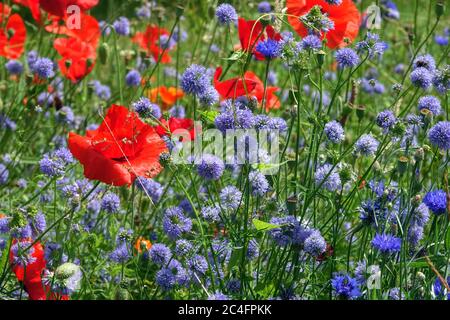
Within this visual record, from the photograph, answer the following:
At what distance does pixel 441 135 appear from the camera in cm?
152

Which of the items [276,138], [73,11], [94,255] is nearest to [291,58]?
[276,138]

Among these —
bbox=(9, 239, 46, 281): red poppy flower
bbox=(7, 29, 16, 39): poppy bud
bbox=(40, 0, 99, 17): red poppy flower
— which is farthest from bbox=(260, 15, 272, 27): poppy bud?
bbox=(7, 29, 16, 39): poppy bud

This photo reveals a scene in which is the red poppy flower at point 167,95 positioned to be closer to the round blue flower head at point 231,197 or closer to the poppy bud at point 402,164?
the round blue flower head at point 231,197

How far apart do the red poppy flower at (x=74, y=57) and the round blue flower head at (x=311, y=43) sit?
2.96 ft

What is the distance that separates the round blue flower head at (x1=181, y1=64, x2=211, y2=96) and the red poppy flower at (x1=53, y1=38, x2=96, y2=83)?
0.83m

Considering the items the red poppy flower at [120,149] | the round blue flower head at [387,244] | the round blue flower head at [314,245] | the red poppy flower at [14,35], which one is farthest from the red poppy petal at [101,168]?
the red poppy flower at [14,35]

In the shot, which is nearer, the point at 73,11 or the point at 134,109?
the point at 134,109

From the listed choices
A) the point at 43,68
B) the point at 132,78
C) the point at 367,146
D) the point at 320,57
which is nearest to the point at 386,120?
the point at 367,146

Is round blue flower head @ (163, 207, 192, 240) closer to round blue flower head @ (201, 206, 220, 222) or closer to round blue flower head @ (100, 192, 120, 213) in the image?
round blue flower head @ (201, 206, 220, 222)

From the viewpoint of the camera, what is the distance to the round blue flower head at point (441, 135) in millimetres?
1519

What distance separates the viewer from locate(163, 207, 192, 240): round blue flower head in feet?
5.08
